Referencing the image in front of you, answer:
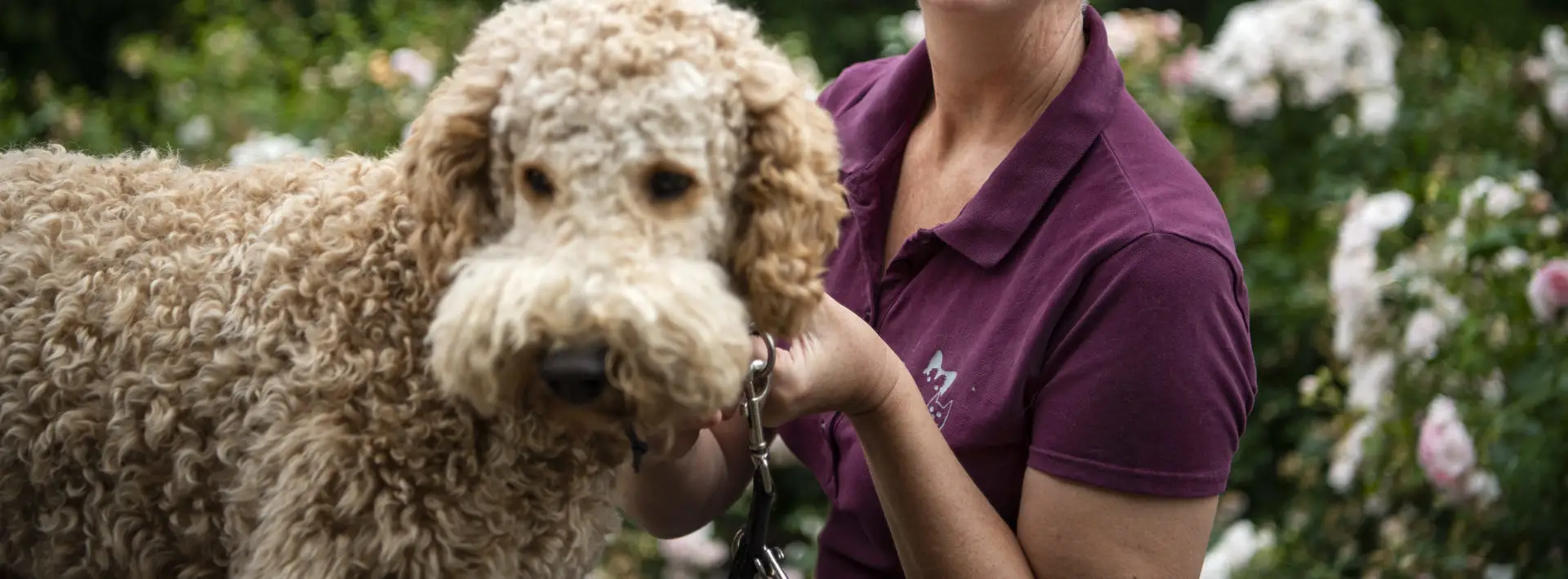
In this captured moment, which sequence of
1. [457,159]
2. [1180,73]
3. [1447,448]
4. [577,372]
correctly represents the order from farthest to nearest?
[1180,73] < [1447,448] < [457,159] < [577,372]

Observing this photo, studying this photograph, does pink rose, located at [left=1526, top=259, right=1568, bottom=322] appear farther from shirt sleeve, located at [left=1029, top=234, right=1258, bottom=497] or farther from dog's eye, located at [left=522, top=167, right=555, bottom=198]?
dog's eye, located at [left=522, top=167, right=555, bottom=198]

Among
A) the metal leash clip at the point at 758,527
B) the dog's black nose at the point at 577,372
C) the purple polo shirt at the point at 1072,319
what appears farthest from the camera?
the purple polo shirt at the point at 1072,319

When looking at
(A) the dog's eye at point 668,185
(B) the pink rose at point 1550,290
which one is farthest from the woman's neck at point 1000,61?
(B) the pink rose at point 1550,290

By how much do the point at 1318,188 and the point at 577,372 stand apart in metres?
3.95

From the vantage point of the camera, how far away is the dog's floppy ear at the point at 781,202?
4.16 ft

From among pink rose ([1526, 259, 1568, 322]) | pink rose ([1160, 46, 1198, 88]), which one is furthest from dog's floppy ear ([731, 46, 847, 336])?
pink rose ([1160, 46, 1198, 88])

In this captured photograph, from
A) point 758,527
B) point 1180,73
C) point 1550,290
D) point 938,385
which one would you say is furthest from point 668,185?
point 1180,73

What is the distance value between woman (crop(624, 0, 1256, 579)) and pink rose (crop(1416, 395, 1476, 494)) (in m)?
1.45

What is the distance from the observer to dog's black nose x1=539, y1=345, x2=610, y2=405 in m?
1.14

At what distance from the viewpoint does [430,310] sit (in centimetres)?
137

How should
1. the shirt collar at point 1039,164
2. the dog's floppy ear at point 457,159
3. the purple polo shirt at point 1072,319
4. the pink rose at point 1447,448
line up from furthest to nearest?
1. the pink rose at point 1447,448
2. the shirt collar at point 1039,164
3. the purple polo shirt at point 1072,319
4. the dog's floppy ear at point 457,159

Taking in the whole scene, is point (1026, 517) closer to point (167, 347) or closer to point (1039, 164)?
point (1039, 164)

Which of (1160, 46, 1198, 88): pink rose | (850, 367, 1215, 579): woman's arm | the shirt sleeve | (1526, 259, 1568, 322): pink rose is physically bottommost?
(1160, 46, 1198, 88): pink rose

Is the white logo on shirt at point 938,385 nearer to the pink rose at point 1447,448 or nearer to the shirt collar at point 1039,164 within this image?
the shirt collar at point 1039,164
